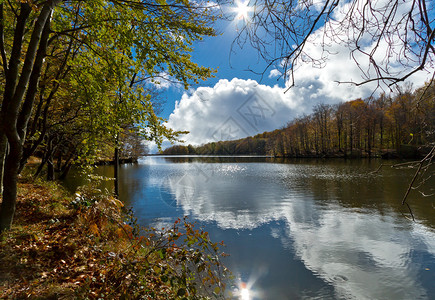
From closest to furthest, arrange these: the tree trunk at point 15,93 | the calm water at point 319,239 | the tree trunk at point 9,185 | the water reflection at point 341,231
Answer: the tree trunk at point 15,93
the tree trunk at point 9,185
the calm water at point 319,239
the water reflection at point 341,231

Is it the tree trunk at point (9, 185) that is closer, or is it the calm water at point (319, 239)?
the tree trunk at point (9, 185)

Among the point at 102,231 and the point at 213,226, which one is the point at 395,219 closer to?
the point at 213,226

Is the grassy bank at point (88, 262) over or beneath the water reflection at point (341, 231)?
over

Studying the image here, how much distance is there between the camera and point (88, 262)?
4.64 m

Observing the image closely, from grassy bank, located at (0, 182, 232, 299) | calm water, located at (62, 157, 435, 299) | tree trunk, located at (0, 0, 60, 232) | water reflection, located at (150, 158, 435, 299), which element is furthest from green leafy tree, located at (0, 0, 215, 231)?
water reflection, located at (150, 158, 435, 299)

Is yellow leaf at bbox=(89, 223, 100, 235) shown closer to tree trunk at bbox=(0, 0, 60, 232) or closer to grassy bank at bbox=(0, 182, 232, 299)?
grassy bank at bbox=(0, 182, 232, 299)

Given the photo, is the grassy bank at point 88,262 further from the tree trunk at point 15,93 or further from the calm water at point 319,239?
the calm water at point 319,239

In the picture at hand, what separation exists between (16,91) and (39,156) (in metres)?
34.0

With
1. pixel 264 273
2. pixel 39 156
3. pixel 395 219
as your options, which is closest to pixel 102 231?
pixel 264 273

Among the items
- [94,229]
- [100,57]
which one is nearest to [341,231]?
[94,229]

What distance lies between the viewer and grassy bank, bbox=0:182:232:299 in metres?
3.57

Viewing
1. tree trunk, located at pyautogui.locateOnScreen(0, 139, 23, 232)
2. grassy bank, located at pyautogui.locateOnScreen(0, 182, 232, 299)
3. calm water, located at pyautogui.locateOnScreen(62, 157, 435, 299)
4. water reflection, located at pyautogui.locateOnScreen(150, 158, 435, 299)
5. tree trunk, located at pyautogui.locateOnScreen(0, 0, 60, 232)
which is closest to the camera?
grassy bank, located at pyautogui.locateOnScreen(0, 182, 232, 299)

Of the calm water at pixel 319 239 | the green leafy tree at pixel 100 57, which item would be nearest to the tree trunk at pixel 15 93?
the green leafy tree at pixel 100 57

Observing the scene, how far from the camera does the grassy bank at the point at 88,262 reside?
357cm
